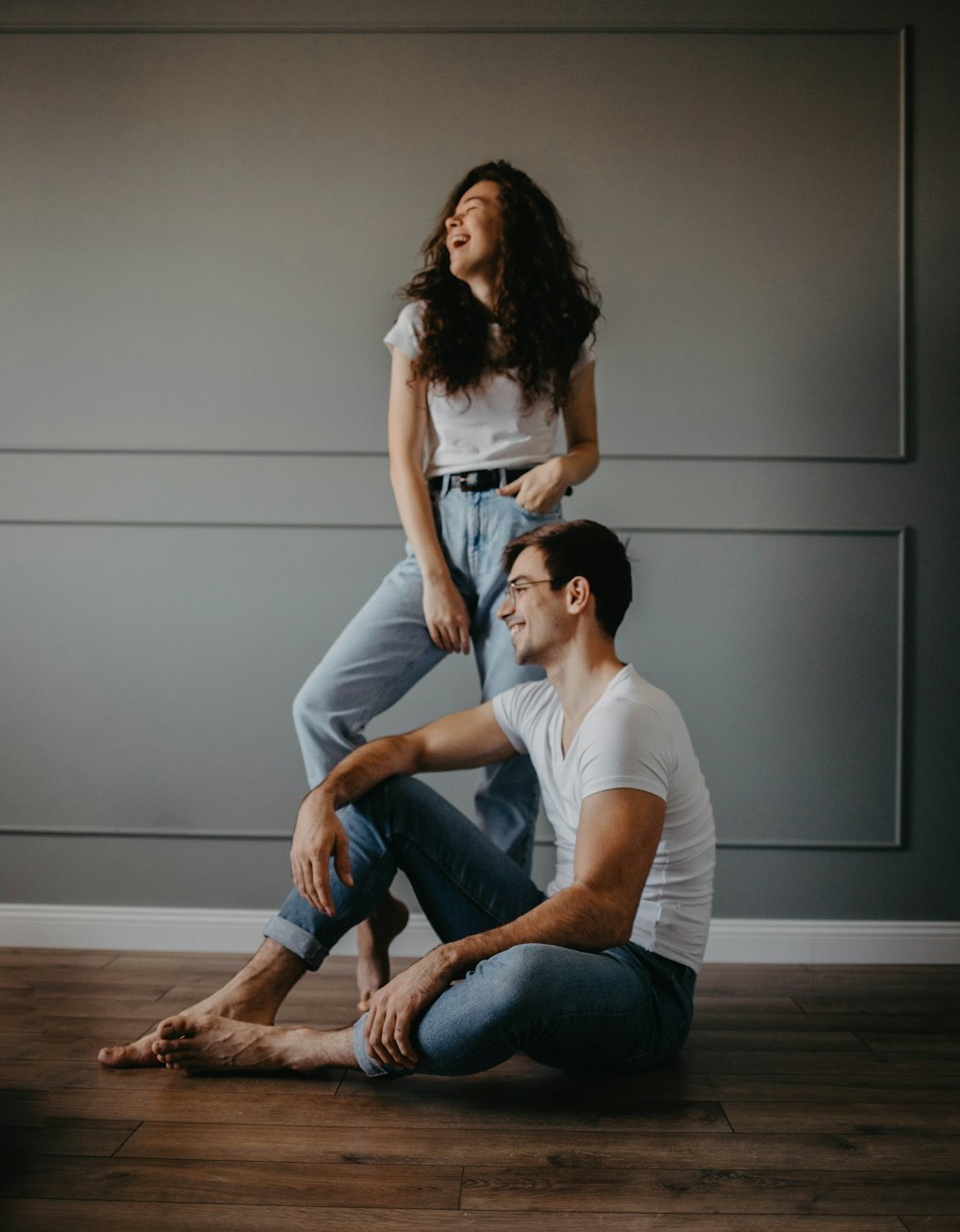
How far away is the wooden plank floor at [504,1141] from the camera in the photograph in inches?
46.1

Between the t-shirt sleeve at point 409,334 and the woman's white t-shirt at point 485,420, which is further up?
the t-shirt sleeve at point 409,334

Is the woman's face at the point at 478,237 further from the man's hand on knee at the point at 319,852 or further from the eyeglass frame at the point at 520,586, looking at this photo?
the man's hand on knee at the point at 319,852

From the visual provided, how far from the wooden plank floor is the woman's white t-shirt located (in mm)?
1015

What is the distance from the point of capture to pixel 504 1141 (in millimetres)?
1357

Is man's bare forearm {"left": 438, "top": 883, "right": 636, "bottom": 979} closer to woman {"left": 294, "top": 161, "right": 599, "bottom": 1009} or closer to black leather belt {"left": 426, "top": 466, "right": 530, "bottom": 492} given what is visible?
woman {"left": 294, "top": 161, "right": 599, "bottom": 1009}

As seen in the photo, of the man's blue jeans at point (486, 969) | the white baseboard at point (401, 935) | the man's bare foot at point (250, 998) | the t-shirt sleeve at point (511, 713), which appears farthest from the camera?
the white baseboard at point (401, 935)

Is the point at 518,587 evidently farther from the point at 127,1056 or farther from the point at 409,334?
the point at 127,1056

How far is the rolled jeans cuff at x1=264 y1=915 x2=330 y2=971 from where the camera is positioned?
160cm

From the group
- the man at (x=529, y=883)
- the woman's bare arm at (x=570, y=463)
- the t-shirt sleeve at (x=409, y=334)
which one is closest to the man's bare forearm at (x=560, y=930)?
the man at (x=529, y=883)

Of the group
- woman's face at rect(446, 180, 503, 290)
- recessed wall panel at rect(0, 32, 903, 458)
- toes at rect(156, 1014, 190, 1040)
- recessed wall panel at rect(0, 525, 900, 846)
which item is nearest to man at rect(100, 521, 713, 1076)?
toes at rect(156, 1014, 190, 1040)

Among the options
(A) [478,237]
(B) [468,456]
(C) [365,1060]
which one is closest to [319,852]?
(C) [365,1060]

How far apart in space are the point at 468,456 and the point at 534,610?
1.22ft

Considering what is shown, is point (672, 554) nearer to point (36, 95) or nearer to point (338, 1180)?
point (338, 1180)

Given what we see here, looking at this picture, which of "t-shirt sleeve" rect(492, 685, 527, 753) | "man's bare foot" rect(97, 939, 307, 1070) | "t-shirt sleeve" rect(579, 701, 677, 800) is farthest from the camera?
"t-shirt sleeve" rect(492, 685, 527, 753)
